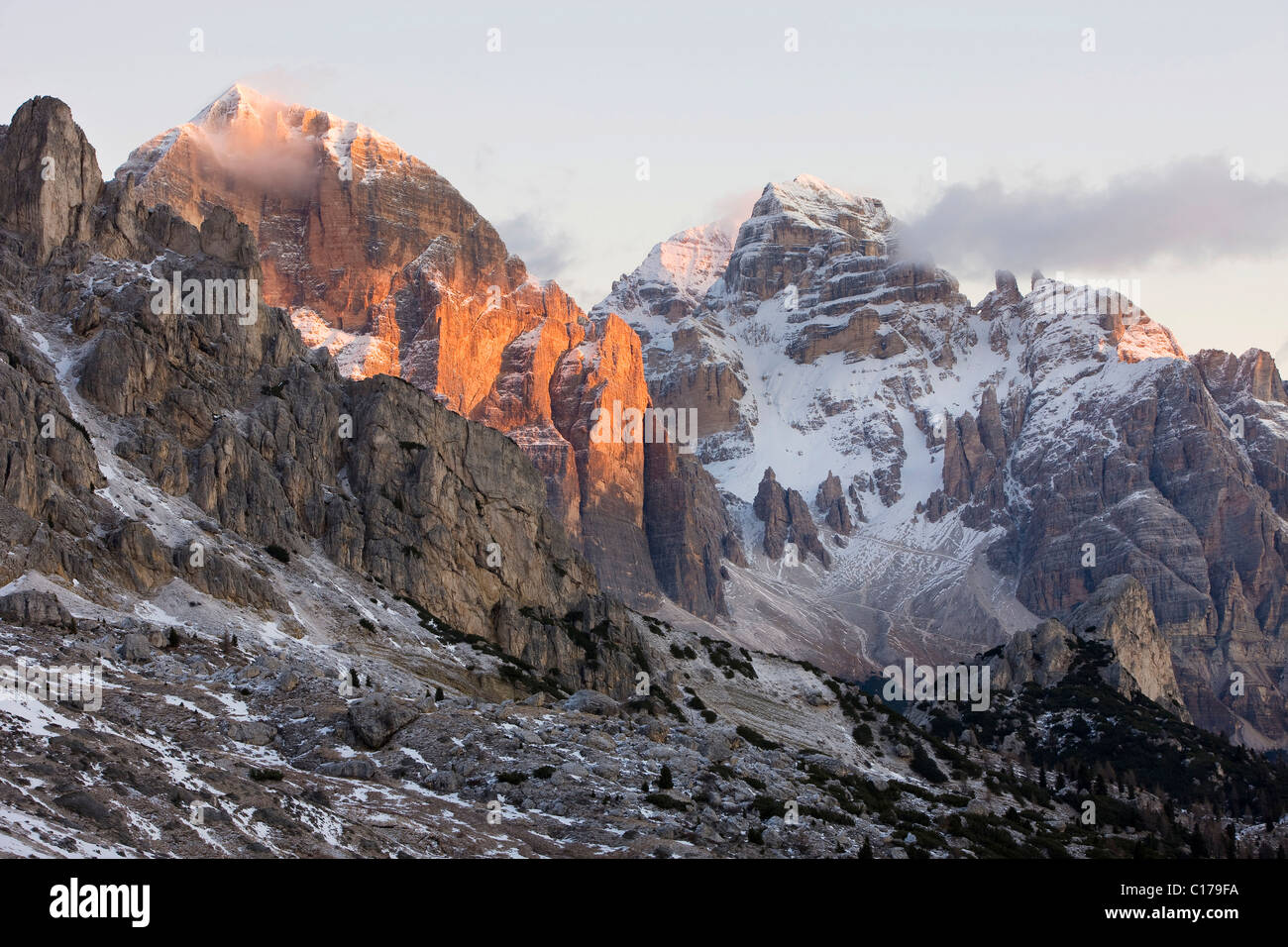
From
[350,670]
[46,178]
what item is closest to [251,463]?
[350,670]

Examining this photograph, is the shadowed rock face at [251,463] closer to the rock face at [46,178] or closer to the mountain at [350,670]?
the mountain at [350,670]

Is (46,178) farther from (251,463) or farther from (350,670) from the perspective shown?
(350,670)

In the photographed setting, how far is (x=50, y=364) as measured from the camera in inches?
4183

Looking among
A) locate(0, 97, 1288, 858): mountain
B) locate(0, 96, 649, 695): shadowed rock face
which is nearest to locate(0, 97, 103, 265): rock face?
locate(0, 97, 1288, 858): mountain

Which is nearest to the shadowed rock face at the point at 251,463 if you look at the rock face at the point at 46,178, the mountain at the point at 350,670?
the mountain at the point at 350,670

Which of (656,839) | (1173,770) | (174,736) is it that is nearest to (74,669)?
(174,736)

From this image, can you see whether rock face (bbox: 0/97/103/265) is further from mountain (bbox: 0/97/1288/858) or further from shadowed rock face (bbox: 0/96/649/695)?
shadowed rock face (bbox: 0/96/649/695)

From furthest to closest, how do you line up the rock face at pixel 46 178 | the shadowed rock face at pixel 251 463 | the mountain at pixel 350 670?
the rock face at pixel 46 178 → the shadowed rock face at pixel 251 463 → the mountain at pixel 350 670

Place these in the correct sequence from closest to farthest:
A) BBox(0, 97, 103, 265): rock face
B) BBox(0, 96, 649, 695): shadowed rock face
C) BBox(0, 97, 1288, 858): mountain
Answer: BBox(0, 97, 1288, 858): mountain
BBox(0, 96, 649, 695): shadowed rock face
BBox(0, 97, 103, 265): rock face

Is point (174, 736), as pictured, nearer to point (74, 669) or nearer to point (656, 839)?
point (74, 669)

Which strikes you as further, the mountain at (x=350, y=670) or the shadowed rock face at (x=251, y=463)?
the shadowed rock face at (x=251, y=463)

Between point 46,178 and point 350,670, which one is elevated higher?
point 46,178

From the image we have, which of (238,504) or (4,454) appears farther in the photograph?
(238,504)
